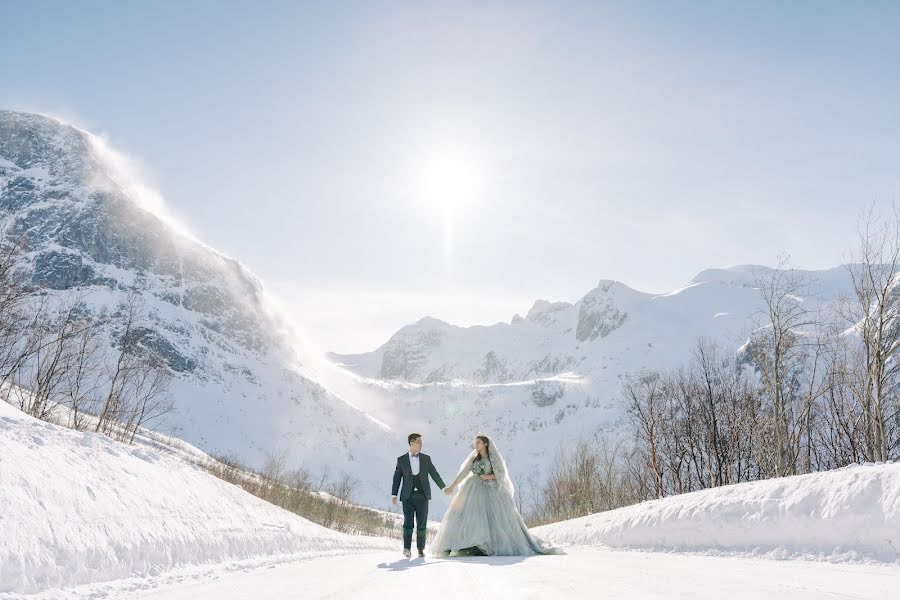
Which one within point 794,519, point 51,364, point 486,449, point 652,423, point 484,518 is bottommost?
point 484,518

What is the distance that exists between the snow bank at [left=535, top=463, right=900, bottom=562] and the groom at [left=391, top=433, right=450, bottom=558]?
164 inches

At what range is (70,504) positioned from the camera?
6023 millimetres

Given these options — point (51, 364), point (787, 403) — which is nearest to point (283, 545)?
point (51, 364)

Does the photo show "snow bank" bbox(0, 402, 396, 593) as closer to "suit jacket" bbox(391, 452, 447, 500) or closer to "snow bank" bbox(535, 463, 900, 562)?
"suit jacket" bbox(391, 452, 447, 500)

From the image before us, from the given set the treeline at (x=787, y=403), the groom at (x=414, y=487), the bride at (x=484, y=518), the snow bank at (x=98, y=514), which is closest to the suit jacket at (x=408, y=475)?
the groom at (x=414, y=487)

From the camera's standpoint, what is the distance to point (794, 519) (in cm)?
800

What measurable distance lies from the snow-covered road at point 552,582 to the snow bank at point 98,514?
33cm

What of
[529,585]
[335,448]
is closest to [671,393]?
[529,585]

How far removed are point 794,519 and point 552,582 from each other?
13.6ft

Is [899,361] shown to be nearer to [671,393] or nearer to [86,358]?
[671,393]

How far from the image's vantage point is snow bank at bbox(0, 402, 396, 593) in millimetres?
5148

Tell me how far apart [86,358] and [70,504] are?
1124 inches

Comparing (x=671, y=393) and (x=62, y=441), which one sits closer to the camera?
(x=62, y=441)

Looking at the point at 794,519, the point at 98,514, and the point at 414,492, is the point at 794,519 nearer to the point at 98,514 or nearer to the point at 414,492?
the point at 414,492
